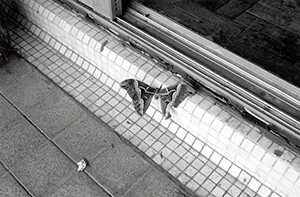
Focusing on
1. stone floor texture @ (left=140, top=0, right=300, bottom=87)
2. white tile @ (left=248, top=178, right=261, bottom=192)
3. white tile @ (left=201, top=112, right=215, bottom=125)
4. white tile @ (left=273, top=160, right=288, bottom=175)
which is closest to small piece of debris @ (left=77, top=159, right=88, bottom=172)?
white tile @ (left=201, top=112, right=215, bottom=125)

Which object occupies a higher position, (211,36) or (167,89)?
(211,36)

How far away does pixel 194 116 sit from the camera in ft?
10.1

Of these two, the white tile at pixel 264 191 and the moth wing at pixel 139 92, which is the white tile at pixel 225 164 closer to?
the white tile at pixel 264 191

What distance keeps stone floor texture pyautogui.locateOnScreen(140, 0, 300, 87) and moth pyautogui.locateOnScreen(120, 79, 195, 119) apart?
2.56 feet

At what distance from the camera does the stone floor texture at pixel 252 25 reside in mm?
3350

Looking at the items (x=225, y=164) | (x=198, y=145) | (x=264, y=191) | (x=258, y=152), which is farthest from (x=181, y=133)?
(x=264, y=191)

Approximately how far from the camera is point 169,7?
3.89m

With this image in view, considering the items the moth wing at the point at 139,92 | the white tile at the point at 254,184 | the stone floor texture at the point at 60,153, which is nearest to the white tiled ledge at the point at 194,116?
the white tile at the point at 254,184

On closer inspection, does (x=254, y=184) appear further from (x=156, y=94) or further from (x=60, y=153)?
(x=60, y=153)

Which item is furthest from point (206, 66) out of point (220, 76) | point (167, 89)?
point (167, 89)

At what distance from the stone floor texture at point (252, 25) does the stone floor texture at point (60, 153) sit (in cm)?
152

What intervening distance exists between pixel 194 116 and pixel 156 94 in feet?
1.45

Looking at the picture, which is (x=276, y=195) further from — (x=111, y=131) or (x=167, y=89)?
(x=111, y=131)

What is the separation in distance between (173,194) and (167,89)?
3.26ft
